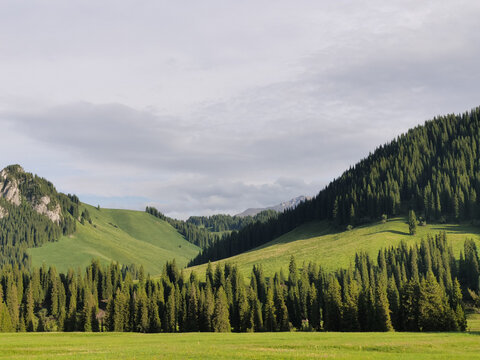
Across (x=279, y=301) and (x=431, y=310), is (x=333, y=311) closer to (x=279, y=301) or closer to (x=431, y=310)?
(x=279, y=301)

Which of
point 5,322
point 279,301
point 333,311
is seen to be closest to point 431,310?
point 333,311

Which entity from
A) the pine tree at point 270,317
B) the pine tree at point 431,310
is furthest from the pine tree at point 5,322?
the pine tree at point 431,310

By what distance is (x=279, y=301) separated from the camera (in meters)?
128

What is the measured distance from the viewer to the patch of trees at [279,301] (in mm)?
103938

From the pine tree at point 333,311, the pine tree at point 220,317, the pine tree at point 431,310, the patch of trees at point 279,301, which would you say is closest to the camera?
the pine tree at point 431,310

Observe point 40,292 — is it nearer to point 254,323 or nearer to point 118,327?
point 118,327

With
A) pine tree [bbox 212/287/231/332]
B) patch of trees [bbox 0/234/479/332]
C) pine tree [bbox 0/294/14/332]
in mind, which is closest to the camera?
patch of trees [bbox 0/234/479/332]

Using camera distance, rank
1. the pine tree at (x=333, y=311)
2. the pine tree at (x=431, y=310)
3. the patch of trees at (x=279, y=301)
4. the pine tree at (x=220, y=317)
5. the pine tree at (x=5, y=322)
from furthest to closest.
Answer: the pine tree at (x=5, y=322) < the pine tree at (x=220, y=317) < the pine tree at (x=333, y=311) < the patch of trees at (x=279, y=301) < the pine tree at (x=431, y=310)

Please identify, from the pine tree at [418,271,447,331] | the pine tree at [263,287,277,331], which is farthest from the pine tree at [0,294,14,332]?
the pine tree at [418,271,447,331]

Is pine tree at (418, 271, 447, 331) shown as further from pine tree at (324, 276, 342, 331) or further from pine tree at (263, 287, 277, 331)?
pine tree at (263, 287, 277, 331)

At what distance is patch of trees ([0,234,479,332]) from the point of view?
104m

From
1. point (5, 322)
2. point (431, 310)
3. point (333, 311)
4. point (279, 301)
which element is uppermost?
point (279, 301)

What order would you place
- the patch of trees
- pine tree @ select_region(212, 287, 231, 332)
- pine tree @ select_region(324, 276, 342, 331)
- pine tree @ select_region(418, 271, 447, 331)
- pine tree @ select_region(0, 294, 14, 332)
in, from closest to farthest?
1. pine tree @ select_region(418, 271, 447, 331)
2. the patch of trees
3. pine tree @ select_region(324, 276, 342, 331)
4. pine tree @ select_region(212, 287, 231, 332)
5. pine tree @ select_region(0, 294, 14, 332)

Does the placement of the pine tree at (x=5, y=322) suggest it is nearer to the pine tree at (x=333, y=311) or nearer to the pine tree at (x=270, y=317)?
the pine tree at (x=270, y=317)
